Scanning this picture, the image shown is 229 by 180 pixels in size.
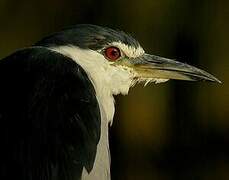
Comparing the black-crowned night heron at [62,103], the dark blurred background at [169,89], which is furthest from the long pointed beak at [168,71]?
the dark blurred background at [169,89]

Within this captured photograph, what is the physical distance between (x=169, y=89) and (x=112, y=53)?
2202 mm

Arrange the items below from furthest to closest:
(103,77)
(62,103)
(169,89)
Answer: (169,89) → (103,77) → (62,103)

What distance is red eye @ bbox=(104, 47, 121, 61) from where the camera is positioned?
2863 mm

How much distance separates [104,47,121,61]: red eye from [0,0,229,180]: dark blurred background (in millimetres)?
2109

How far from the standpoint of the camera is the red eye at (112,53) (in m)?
2.86

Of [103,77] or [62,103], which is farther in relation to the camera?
[103,77]

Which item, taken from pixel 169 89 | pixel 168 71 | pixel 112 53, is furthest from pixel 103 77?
pixel 169 89

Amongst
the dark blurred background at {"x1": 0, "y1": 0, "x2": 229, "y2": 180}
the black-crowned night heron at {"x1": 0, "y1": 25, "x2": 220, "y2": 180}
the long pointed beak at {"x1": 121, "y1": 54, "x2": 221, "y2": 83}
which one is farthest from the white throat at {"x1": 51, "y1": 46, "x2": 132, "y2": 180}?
the dark blurred background at {"x1": 0, "y1": 0, "x2": 229, "y2": 180}

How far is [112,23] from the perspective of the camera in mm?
5152

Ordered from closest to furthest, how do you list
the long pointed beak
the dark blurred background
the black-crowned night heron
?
1. the black-crowned night heron
2. the long pointed beak
3. the dark blurred background

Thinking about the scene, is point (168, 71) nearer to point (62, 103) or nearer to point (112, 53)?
point (112, 53)

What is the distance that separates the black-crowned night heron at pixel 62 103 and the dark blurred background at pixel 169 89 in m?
2.14

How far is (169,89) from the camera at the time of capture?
505 cm

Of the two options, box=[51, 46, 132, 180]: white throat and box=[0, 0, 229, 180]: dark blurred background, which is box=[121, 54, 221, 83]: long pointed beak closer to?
box=[51, 46, 132, 180]: white throat
